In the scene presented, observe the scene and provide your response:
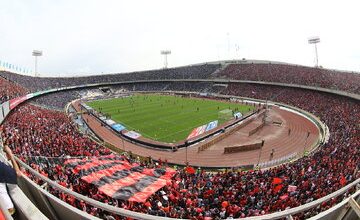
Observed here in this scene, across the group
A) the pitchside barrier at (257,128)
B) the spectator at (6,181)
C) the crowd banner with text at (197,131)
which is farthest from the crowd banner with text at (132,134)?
the spectator at (6,181)

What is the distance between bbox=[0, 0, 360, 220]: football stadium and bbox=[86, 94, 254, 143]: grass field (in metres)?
0.24

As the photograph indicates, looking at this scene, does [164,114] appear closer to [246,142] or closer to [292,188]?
[246,142]

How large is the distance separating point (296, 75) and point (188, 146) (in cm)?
4501

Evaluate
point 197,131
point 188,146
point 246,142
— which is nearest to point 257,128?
point 246,142

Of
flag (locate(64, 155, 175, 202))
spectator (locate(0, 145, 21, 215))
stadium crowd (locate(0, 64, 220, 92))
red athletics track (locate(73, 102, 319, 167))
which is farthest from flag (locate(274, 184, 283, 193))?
stadium crowd (locate(0, 64, 220, 92))

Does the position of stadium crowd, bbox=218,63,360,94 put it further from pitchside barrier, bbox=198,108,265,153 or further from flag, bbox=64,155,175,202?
flag, bbox=64,155,175,202

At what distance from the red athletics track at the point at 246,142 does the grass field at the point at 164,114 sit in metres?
3.90

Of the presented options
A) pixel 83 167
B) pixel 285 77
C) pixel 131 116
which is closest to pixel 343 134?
pixel 83 167

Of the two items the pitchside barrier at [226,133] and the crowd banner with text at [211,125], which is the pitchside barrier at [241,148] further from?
the crowd banner with text at [211,125]

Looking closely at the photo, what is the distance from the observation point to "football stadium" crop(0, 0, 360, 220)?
11320 mm

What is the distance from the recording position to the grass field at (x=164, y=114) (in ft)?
142

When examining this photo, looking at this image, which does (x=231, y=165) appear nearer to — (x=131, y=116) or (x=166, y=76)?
(x=131, y=116)

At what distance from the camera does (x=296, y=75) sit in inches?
2793

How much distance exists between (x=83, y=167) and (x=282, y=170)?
14.3 meters
